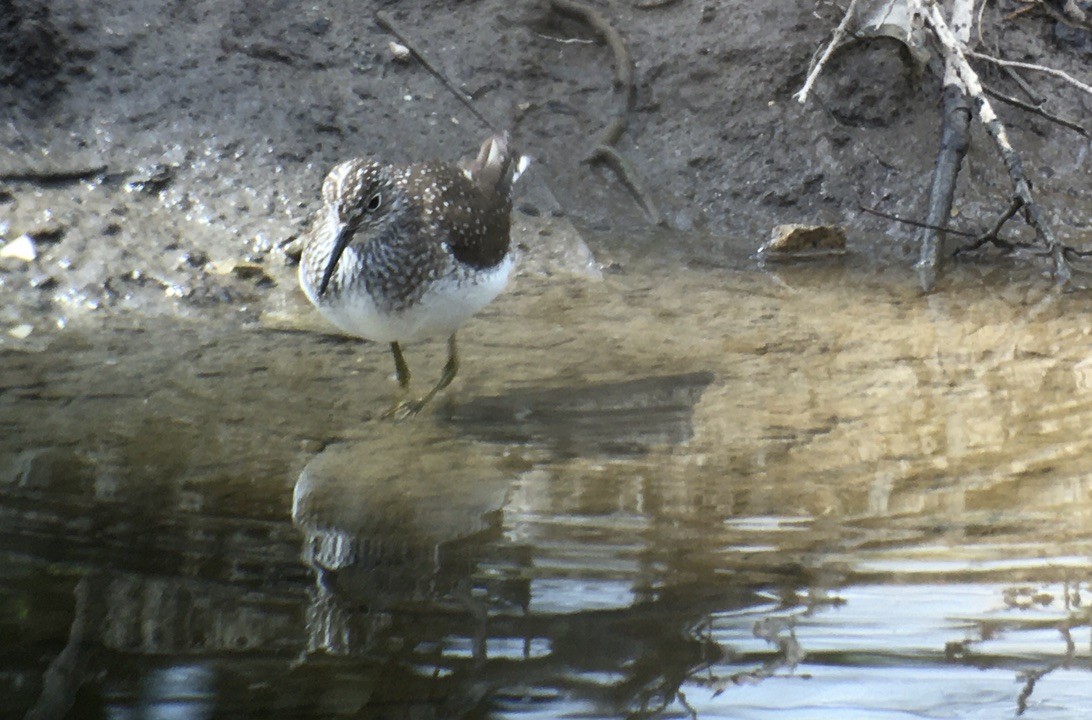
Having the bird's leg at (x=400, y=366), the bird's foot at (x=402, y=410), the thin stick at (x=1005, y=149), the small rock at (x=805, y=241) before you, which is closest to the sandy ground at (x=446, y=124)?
the small rock at (x=805, y=241)

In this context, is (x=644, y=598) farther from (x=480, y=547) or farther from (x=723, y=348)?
(x=723, y=348)

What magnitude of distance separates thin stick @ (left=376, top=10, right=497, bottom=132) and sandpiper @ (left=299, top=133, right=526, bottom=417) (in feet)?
6.32

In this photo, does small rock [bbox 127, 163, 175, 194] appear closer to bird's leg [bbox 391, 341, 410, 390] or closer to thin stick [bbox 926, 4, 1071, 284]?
bird's leg [bbox 391, 341, 410, 390]

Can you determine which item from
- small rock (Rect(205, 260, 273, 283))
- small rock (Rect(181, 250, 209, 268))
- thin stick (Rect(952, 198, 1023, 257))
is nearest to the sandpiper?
small rock (Rect(205, 260, 273, 283))

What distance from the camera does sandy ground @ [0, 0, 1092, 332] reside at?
19.7ft

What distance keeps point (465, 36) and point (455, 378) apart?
10.2 ft

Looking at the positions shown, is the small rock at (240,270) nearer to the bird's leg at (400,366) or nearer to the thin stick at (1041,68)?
the bird's leg at (400,366)

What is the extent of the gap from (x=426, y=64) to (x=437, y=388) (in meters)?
3.03

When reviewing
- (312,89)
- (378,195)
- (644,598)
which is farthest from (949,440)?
(312,89)

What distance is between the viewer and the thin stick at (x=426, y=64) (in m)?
6.94

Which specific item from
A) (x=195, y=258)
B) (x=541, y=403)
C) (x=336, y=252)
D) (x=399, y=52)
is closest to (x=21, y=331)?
(x=195, y=258)

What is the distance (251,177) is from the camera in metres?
6.33

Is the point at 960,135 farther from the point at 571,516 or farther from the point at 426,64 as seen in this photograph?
the point at 571,516

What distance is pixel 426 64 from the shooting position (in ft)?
23.2
